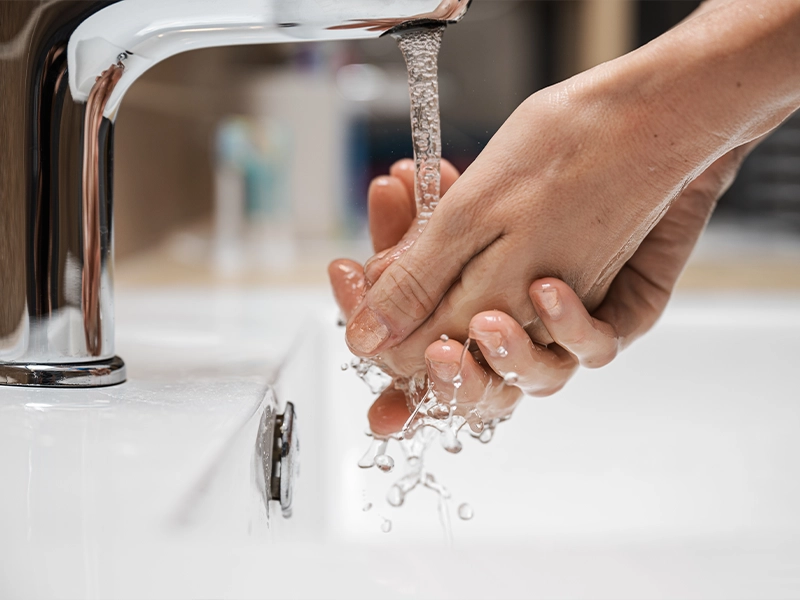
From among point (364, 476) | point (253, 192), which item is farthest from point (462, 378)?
point (253, 192)

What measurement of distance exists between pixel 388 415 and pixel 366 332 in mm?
59

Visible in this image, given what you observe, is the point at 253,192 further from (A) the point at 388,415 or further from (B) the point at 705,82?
(B) the point at 705,82

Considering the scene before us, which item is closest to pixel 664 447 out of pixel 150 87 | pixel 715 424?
pixel 715 424

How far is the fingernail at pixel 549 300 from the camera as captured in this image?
1.23ft

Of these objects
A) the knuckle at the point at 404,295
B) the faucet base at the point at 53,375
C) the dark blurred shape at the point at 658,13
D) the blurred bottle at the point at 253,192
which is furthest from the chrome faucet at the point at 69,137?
the dark blurred shape at the point at 658,13

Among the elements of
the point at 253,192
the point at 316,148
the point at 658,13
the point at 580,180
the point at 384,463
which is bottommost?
the point at 384,463

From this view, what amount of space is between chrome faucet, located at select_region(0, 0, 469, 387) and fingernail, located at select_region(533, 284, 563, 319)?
4.7 inches

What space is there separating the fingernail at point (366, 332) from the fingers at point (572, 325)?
0.07 m

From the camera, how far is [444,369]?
0.39 m

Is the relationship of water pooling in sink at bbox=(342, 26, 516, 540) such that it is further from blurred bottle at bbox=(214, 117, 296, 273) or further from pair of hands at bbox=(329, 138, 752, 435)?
blurred bottle at bbox=(214, 117, 296, 273)

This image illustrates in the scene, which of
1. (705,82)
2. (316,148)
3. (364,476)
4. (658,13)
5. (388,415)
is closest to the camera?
(705,82)

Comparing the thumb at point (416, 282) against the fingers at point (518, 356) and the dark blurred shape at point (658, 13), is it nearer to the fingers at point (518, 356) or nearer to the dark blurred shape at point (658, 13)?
the fingers at point (518, 356)

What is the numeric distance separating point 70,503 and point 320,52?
4.79 feet

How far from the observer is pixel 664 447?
603 mm
